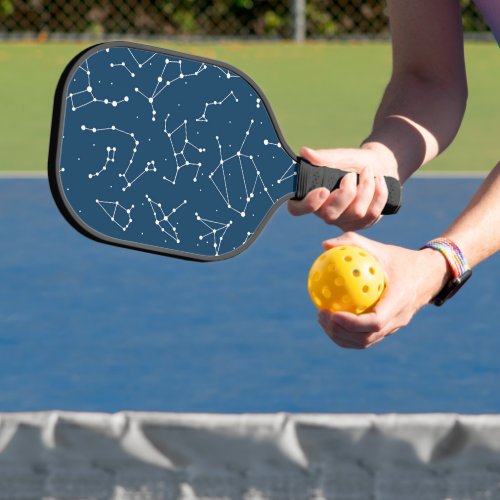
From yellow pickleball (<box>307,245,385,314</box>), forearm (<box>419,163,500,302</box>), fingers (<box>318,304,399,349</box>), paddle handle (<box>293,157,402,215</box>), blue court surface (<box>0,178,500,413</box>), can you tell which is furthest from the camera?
blue court surface (<box>0,178,500,413</box>)

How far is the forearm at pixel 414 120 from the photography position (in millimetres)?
2510

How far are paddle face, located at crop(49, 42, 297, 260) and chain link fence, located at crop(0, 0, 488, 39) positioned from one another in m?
10.9

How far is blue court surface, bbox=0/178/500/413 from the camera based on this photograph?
14.3 ft

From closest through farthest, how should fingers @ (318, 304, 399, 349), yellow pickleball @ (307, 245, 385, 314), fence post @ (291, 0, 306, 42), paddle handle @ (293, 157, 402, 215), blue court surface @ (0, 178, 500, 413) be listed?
fingers @ (318, 304, 399, 349), yellow pickleball @ (307, 245, 385, 314), paddle handle @ (293, 157, 402, 215), blue court surface @ (0, 178, 500, 413), fence post @ (291, 0, 306, 42)

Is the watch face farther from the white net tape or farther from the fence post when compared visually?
the fence post

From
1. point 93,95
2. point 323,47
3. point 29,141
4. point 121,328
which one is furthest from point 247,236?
point 323,47

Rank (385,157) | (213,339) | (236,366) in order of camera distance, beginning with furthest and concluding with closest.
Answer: (213,339) → (236,366) → (385,157)

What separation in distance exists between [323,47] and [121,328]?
8.30 meters

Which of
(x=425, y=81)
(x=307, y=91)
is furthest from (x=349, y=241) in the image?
(x=307, y=91)

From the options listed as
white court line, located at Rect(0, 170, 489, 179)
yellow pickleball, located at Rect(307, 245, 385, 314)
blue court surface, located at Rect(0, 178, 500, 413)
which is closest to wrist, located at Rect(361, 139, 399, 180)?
yellow pickleball, located at Rect(307, 245, 385, 314)

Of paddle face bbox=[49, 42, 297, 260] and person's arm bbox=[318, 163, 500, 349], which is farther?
paddle face bbox=[49, 42, 297, 260]

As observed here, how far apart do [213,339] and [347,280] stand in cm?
284

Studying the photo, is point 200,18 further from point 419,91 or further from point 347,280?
point 347,280

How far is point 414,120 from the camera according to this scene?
2562 millimetres
